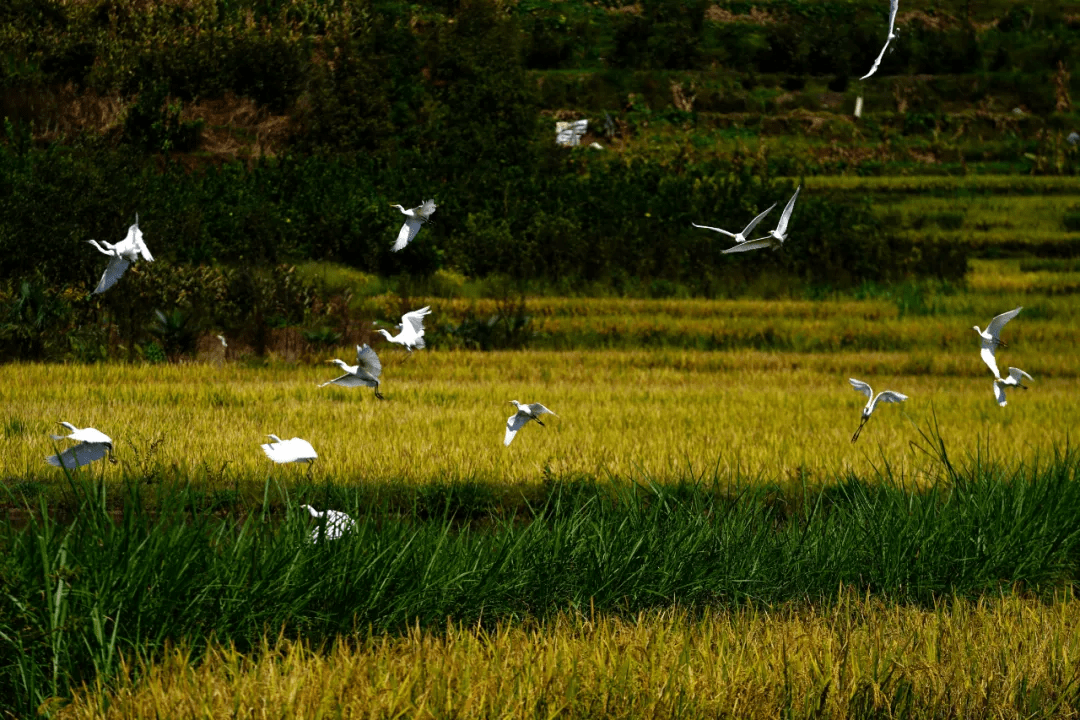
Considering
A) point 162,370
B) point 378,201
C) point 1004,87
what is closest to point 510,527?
point 162,370

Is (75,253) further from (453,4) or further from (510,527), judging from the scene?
(453,4)

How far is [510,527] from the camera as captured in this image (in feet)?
13.5

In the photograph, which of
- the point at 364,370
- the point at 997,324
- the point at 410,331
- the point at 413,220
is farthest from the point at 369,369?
the point at 997,324

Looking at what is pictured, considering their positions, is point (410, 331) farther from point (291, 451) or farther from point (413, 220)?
point (291, 451)

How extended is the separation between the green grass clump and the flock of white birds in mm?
153

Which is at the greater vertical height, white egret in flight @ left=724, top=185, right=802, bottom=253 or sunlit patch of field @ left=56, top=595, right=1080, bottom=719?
white egret in flight @ left=724, top=185, right=802, bottom=253

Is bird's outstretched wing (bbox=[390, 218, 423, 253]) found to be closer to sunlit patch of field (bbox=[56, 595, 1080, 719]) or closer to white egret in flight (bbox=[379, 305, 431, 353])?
white egret in flight (bbox=[379, 305, 431, 353])

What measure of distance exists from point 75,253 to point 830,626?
9770mm

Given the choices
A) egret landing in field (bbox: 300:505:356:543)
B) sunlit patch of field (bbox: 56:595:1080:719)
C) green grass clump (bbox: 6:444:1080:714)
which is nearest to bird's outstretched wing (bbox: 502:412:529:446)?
green grass clump (bbox: 6:444:1080:714)

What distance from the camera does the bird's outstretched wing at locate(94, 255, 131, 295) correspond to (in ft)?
17.3

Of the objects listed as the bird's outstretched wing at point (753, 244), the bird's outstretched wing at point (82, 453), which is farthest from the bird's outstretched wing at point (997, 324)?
the bird's outstretched wing at point (82, 453)

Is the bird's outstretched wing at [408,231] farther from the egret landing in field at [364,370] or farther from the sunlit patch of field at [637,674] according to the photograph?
the sunlit patch of field at [637,674]

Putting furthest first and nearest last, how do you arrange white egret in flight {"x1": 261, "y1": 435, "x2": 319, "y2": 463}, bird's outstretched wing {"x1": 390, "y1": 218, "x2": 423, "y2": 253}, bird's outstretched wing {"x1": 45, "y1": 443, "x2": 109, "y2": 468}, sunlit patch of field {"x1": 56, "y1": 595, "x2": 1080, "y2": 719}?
bird's outstretched wing {"x1": 390, "y1": 218, "x2": 423, "y2": 253}, white egret in flight {"x1": 261, "y1": 435, "x2": 319, "y2": 463}, bird's outstretched wing {"x1": 45, "y1": 443, "x2": 109, "y2": 468}, sunlit patch of field {"x1": 56, "y1": 595, "x2": 1080, "y2": 719}

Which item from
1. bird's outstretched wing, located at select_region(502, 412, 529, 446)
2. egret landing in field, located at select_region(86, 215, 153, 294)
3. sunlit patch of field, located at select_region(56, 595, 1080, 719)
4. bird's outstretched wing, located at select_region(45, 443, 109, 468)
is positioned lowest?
bird's outstretched wing, located at select_region(502, 412, 529, 446)
